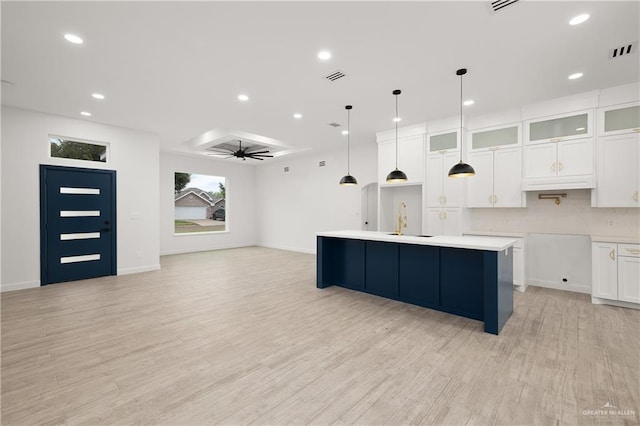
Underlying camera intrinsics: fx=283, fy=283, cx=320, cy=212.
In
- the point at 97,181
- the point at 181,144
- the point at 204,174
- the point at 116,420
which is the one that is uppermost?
the point at 181,144

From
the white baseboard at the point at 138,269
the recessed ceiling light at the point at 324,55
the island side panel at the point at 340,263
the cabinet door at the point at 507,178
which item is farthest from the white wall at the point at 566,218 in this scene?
the white baseboard at the point at 138,269

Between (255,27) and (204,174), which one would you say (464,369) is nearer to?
(255,27)

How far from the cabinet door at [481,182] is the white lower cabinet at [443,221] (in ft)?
1.18

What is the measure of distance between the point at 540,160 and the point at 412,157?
7.13 feet

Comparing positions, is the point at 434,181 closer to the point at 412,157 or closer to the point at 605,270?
the point at 412,157

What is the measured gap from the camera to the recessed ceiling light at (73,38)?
2.96 m

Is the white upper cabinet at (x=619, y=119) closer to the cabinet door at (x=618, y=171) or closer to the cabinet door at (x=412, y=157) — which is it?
the cabinet door at (x=618, y=171)

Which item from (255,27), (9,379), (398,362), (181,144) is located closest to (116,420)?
(9,379)

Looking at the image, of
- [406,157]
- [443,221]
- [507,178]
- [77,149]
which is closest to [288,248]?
[406,157]

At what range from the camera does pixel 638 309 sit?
3.92 m

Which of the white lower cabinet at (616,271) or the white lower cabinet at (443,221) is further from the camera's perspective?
the white lower cabinet at (443,221)

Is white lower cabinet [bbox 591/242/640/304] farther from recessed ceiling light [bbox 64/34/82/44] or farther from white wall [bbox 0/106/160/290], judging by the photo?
white wall [bbox 0/106/160/290]

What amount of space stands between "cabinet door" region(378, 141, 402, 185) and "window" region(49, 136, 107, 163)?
19.6ft

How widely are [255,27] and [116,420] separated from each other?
11.2 ft
